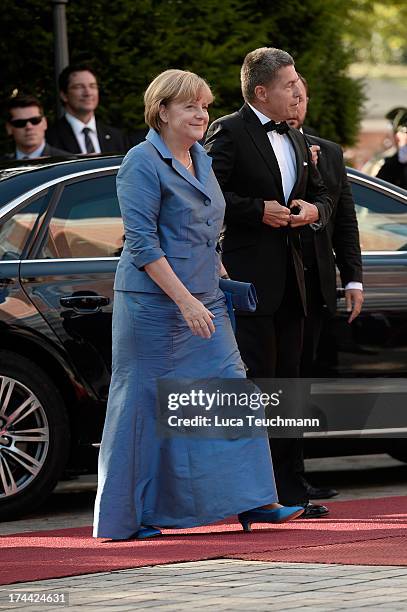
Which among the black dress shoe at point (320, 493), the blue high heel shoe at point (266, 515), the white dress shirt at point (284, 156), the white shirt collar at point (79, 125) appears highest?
the white dress shirt at point (284, 156)

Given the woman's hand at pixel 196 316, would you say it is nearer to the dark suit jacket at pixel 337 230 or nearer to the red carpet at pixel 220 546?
the red carpet at pixel 220 546

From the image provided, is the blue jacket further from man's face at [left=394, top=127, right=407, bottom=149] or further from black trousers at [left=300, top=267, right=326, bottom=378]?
man's face at [left=394, top=127, right=407, bottom=149]

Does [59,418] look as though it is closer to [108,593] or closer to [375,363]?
[375,363]

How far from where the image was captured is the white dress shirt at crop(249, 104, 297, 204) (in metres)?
7.88

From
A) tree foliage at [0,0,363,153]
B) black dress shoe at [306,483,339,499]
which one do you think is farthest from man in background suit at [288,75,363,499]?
tree foliage at [0,0,363,153]

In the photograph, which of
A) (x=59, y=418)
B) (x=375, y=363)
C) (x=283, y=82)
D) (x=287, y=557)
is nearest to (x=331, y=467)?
(x=375, y=363)

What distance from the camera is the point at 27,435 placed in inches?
326

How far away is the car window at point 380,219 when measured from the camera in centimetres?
895

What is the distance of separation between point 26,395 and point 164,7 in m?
6.06

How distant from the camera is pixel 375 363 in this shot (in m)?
8.77

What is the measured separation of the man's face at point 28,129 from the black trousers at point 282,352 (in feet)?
12.6

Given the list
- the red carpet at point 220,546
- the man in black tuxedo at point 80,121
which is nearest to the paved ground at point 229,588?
the red carpet at point 220,546

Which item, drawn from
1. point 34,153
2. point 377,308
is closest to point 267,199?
point 377,308

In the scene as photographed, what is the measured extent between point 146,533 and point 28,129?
476cm
